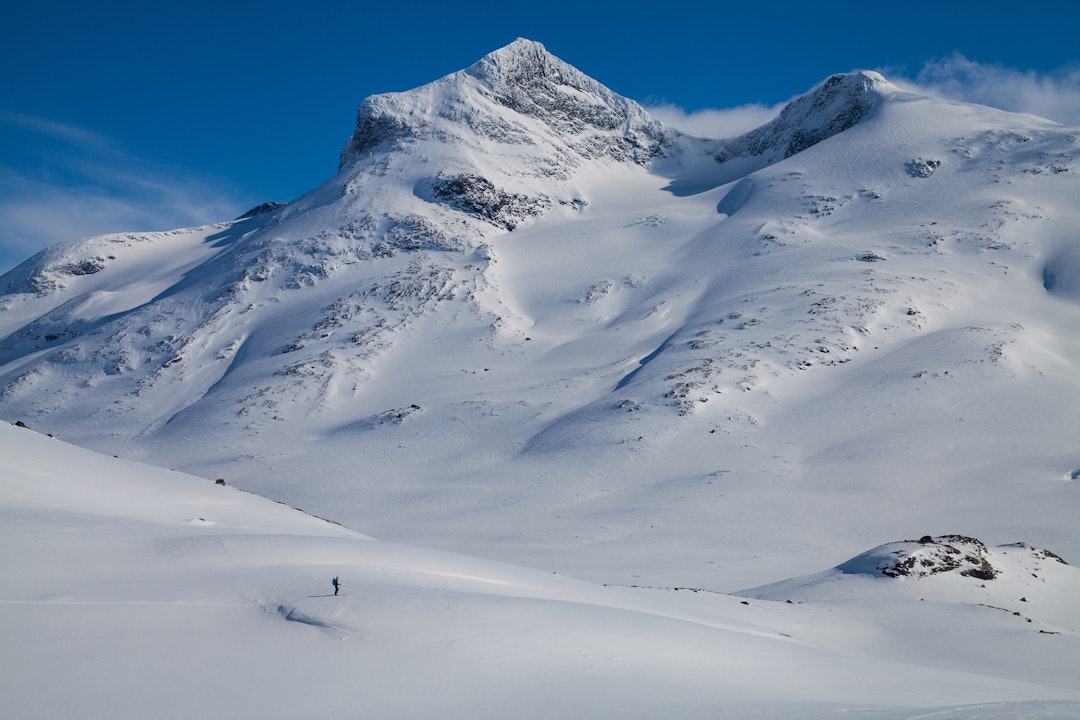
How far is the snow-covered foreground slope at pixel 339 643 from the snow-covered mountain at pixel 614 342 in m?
18.0

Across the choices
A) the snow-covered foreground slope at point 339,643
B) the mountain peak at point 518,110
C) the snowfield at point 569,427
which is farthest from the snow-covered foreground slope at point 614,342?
the snow-covered foreground slope at point 339,643

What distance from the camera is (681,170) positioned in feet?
437

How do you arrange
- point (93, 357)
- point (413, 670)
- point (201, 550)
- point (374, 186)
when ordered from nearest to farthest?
point (413, 670)
point (201, 550)
point (93, 357)
point (374, 186)

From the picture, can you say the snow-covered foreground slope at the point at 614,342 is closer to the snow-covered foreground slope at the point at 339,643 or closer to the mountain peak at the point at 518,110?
the mountain peak at the point at 518,110

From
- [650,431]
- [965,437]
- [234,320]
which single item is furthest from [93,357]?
[965,437]

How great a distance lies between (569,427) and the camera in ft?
174

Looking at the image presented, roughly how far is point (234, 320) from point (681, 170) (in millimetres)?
86518

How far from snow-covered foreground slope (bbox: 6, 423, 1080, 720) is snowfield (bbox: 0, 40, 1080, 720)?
7cm

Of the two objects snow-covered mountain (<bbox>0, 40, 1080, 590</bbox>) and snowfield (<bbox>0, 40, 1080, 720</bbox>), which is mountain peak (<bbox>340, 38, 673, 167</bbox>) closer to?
snowfield (<bbox>0, 40, 1080, 720</bbox>)

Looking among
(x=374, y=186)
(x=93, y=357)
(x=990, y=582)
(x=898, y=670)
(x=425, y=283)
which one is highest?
(x=374, y=186)

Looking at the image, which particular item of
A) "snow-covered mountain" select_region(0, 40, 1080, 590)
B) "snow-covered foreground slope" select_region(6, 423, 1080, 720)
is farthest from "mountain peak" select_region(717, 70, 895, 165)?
"snow-covered foreground slope" select_region(6, 423, 1080, 720)

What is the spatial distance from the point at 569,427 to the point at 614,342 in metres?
17.8

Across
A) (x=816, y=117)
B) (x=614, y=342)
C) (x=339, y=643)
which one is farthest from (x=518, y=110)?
(x=339, y=643)

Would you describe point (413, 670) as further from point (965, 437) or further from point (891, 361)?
point (891, 361)
